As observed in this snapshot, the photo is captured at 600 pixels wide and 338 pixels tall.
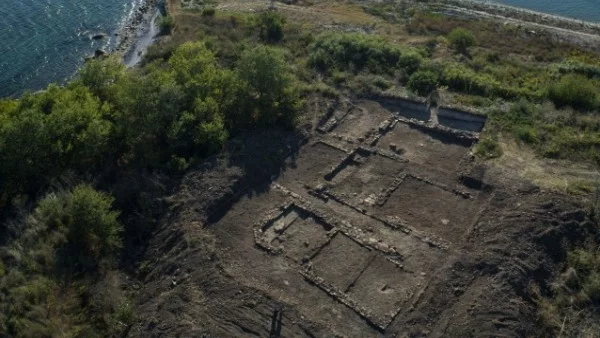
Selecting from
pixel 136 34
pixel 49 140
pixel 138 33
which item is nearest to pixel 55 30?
pixel 136 34

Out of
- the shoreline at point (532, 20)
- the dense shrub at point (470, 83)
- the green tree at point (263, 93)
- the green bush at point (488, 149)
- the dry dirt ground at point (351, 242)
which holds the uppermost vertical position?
the green tree at point (263, 93)

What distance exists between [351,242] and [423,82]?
49.4 feet

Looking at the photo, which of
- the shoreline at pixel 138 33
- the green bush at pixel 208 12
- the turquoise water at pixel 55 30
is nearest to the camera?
the turquoise water at pixel 55 30

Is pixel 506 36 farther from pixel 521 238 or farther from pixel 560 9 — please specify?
pixel 521 238

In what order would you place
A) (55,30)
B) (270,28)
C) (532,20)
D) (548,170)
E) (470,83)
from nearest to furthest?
(548,170) → (470,83) → (270,28) → (55,30) → (532,20)

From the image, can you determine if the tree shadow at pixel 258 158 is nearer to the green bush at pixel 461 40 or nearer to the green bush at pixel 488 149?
the green bush at pixel 488 149

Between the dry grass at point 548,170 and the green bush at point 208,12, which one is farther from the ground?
the green bush at point 208,12

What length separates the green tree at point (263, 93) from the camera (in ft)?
106

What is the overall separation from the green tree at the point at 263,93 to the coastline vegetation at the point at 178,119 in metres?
0.07

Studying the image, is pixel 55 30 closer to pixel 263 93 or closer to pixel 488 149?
pixel 263 93

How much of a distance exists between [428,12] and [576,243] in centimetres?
3630

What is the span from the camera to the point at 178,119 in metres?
30.5

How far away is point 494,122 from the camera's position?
3269cm

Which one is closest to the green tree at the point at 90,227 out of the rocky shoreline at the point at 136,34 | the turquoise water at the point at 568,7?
the rocky shoreline at the point at 136,34
